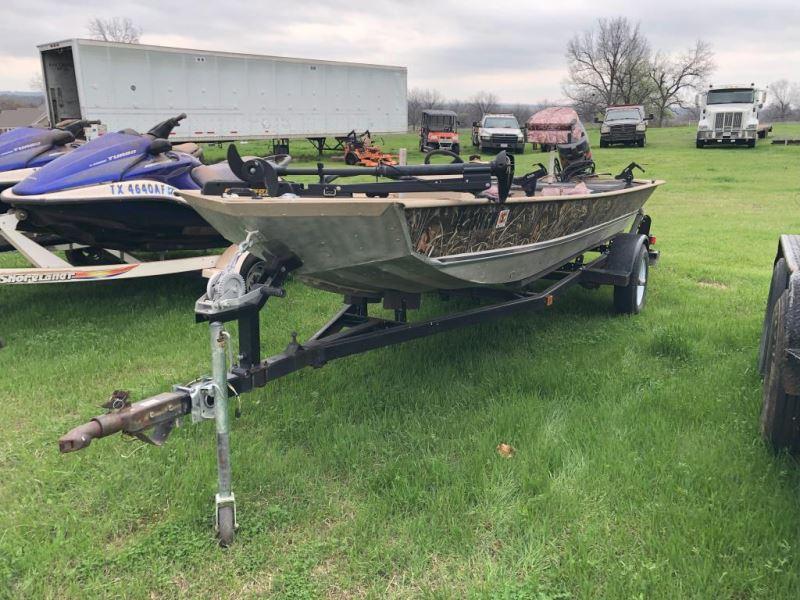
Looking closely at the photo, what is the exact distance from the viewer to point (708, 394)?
3600 millimetres

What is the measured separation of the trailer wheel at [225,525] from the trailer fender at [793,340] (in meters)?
2.07

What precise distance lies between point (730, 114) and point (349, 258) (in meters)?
27.2

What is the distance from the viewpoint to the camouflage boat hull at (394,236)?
2.56 metres

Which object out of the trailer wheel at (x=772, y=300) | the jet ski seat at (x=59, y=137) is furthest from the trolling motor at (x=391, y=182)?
the jet ski seat at (x=59, y=137)

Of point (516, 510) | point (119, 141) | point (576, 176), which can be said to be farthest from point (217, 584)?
point (576, 176)

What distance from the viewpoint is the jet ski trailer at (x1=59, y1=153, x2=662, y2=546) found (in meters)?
2.42

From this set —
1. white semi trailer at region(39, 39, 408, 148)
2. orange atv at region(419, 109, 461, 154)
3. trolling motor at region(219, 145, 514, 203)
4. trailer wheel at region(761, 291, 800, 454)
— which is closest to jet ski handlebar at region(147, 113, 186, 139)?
trolling motor at region(219, 145, 514, 203)

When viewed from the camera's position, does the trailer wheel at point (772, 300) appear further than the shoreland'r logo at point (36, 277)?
No

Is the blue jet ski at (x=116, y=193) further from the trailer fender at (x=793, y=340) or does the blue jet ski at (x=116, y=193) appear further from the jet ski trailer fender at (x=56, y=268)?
the trailer fender at (x=793, y=340)

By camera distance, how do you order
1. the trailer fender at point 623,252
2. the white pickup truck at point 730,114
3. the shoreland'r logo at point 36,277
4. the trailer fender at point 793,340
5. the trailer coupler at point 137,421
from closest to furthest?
1. the trailer coupler at point 137,421
2. the trailer fender at point 793,340
3. the shoreland'r logo at point 36,277
4. the trailer fender at point 623,252
5. the white pickup truck at point 730,114

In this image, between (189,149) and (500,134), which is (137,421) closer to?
(189,149)

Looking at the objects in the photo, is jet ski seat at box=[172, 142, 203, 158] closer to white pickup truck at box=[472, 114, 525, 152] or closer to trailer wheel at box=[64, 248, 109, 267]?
trailer wheel at box=[64, 248, 109, 267]

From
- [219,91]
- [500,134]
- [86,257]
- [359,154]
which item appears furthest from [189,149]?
[500,134]

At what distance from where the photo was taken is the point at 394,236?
8.66 feet
